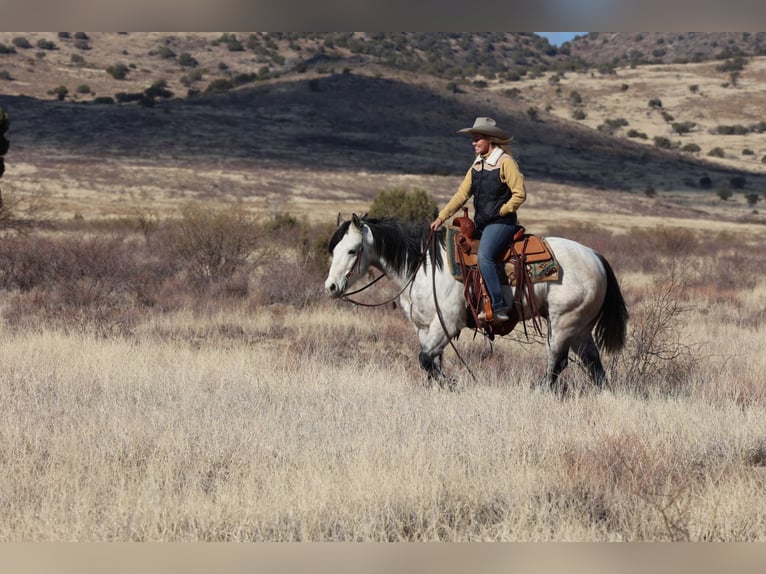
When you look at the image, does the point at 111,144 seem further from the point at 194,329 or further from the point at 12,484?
the point at 12,484

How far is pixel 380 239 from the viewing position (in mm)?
8312

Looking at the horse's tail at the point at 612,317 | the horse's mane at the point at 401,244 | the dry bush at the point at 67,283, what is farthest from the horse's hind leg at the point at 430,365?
the dry bush at the point at 67,283

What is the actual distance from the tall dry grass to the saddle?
77 cm

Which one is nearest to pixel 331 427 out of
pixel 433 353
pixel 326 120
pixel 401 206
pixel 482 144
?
pixel 433 353

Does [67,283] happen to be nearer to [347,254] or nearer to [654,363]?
[347,254]

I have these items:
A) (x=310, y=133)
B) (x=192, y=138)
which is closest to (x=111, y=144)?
(x=192, y=138)

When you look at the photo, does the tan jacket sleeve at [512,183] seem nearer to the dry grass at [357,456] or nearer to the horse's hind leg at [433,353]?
the horse's hind leg at [433,353]

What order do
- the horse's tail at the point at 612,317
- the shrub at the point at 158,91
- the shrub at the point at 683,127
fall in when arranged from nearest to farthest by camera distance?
the horse's tail at the point at 612,317, the shrub at the point at 158,91, the shrub at the point at 683,127

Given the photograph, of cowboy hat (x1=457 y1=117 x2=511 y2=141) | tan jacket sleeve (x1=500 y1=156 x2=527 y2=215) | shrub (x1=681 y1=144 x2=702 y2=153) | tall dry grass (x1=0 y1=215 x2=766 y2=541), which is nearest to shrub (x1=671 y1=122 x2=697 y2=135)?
shrub (x1=681 y1=144 x2=702 y2=153)

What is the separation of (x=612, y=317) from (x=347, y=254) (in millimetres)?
2655

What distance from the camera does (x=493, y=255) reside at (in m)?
7.66

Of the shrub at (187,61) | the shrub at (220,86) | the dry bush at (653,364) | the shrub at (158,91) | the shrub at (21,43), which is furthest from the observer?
the shrub at (187,61)

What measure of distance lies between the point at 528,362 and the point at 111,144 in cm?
5958

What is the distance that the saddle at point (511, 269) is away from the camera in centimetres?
775
